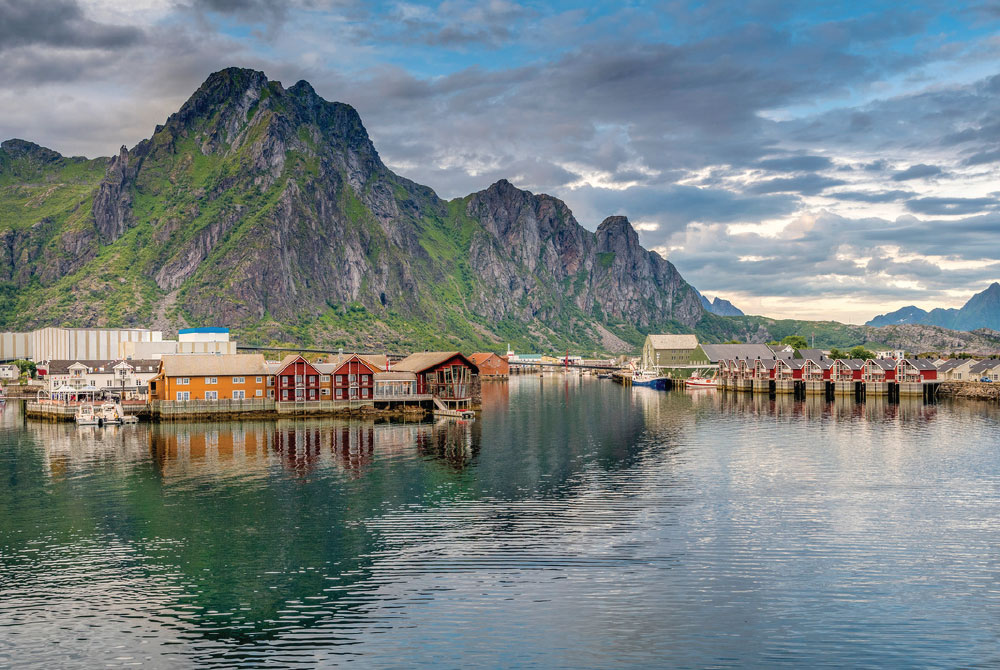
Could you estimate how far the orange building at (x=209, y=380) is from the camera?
124688 mm

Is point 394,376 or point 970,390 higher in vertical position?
point 394,376

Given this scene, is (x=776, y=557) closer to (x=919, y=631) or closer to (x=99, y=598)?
(x=919, y=631)

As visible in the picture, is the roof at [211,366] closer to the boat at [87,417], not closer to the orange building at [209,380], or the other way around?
the orange building at [209,380]

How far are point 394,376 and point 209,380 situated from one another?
2808 cm

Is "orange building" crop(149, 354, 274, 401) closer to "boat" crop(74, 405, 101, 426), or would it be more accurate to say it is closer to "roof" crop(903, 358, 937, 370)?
"boat" crop(74, 405, 101, 426)

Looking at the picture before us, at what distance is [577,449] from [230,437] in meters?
42.8

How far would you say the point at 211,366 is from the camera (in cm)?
12694

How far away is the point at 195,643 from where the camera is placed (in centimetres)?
3406

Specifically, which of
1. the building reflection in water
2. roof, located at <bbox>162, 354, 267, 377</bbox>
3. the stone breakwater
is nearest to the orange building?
roof, located at <bbox>162, 354, 267, 377</bbox>

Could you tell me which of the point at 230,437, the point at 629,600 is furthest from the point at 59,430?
the point at 629,600

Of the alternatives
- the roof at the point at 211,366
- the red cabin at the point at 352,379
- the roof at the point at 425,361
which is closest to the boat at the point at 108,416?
the roof at the point at 211,366

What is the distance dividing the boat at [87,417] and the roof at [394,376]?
1608 inches

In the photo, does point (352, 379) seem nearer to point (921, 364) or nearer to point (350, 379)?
point (350, 379)

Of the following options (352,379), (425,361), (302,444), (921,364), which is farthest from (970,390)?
(302,444)
